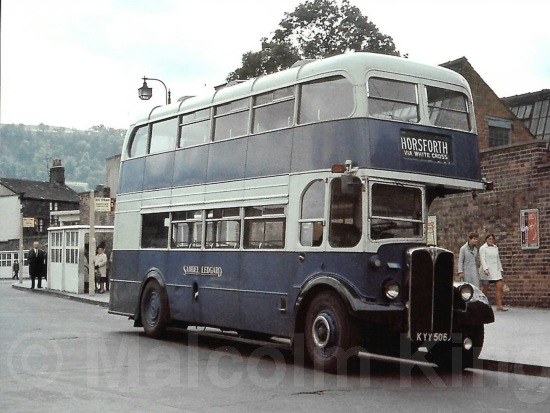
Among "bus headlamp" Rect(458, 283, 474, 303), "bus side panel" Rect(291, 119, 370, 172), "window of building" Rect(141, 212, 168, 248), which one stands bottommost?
"bus headlamp" Rect(458, 283, 474, 303)

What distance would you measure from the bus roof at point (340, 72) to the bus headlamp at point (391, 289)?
2.60 metres

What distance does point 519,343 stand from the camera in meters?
12.9

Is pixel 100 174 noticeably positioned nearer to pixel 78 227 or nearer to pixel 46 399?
pixel 78 227

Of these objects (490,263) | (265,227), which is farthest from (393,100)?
(490,263)

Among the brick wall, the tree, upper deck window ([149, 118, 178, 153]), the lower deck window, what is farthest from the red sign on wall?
the tree

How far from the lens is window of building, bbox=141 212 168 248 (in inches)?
595

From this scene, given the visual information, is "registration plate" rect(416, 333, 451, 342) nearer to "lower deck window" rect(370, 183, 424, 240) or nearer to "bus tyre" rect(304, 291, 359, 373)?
"bus tyre" rect(304, 291, 359, 373)

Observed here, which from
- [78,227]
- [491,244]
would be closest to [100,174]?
[78,227]

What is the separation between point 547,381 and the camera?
33.4 feet

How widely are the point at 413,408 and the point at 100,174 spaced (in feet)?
434

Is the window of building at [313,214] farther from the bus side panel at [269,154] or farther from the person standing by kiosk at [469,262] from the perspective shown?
the person standing by kiosk at [469,262]

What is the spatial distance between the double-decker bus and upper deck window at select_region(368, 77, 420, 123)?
0.02m

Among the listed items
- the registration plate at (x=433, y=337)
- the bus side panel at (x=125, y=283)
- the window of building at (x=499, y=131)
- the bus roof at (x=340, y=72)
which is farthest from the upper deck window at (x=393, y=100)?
the window of building at (x=499, y=131)

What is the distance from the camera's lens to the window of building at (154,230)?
15.1 metres
